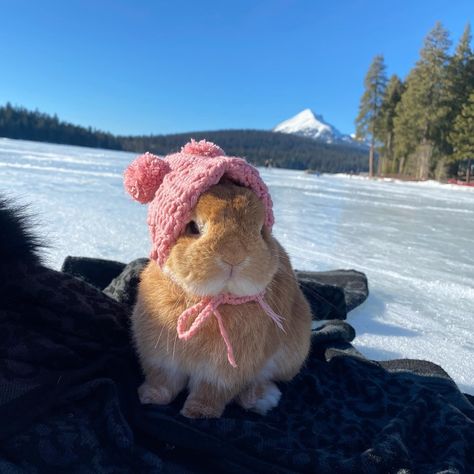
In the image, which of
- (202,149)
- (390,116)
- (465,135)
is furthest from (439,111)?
(202,149)

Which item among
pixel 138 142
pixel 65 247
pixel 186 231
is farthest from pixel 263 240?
pixel 138 142

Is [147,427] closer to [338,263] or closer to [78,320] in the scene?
[78,320]

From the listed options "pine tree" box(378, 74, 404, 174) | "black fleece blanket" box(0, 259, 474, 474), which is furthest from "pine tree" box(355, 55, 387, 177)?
"black fleece blanket" box(0, 259, 474, 474)

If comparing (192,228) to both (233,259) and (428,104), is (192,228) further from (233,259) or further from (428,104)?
(428,104)

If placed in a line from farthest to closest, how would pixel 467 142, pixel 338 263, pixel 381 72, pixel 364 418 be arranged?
pixel 381 72, pixel 467 142, pixel 338 263, pixel 364 418

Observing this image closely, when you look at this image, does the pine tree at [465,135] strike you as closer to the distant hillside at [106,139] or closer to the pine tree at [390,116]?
the pine tree at [390,116]

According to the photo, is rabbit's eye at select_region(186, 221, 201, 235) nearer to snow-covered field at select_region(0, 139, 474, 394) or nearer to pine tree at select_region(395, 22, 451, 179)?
snow-covered field at select_region(0, 139, 474, 394)

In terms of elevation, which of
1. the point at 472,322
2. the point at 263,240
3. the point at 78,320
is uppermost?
the point at 263,240
